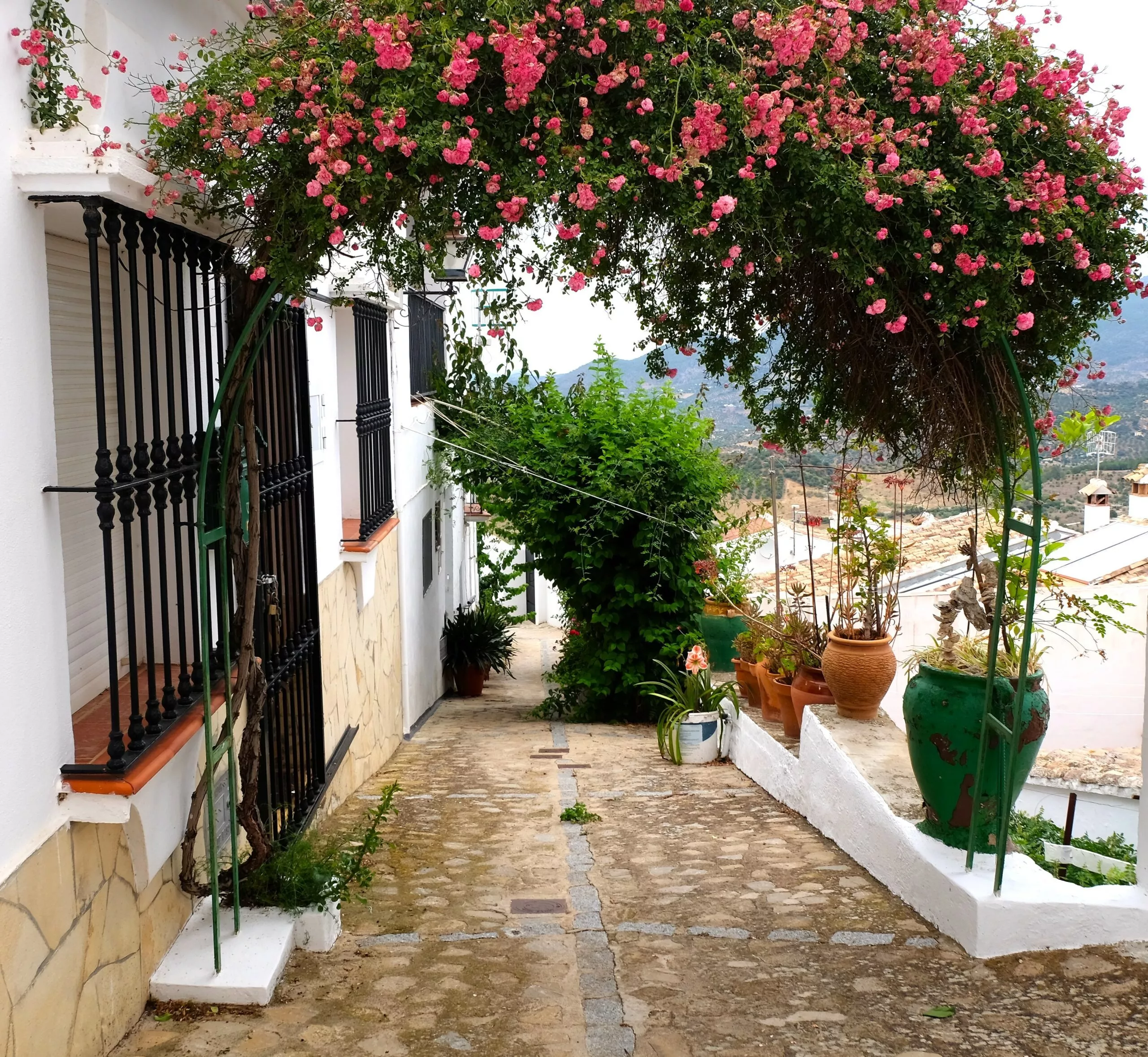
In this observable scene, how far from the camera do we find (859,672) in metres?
5.72

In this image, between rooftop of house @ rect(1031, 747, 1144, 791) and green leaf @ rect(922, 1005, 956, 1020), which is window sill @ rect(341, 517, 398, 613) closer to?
green leaf @ rect(922, 1005, 956, 1020)

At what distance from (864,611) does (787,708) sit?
1.29 metres

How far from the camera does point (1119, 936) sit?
369 centimetres

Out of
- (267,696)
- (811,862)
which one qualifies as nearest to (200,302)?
(267,696)

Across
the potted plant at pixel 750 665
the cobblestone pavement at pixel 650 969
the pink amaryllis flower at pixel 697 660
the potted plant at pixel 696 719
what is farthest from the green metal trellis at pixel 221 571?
the pink amaryllis flower at pixel 697 660

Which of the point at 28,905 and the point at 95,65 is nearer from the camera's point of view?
the point at 28,905

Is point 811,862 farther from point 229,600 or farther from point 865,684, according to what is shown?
point 229,600

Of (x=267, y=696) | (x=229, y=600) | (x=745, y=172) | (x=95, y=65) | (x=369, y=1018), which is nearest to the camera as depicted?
(x=95, y=65)

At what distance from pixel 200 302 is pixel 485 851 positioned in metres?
2.90

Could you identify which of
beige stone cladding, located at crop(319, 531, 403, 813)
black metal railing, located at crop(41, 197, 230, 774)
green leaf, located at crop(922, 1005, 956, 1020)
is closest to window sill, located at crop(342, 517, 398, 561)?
beige stone cladding, located at crop(319, 531, 403, 813)

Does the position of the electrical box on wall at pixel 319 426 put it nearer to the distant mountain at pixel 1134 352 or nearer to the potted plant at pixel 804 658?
the potted plant at pixel 804 658

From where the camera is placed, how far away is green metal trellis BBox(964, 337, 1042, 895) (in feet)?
12.0

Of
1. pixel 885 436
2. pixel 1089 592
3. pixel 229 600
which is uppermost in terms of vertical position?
pixel 885 436

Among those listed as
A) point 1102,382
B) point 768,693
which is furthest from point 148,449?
point 768,693
